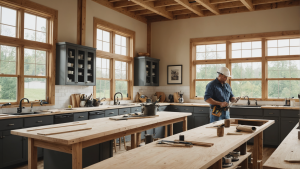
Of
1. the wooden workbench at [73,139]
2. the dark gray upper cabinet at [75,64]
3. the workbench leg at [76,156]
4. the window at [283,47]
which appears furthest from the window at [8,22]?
the window at [283,47]

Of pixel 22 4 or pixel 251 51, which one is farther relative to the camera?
pixel 251 51

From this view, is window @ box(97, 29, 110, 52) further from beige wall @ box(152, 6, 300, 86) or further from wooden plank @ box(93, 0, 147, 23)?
beige wall @ box(152, 6, 300, 86)

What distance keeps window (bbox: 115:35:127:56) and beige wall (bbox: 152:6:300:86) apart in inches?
52.4

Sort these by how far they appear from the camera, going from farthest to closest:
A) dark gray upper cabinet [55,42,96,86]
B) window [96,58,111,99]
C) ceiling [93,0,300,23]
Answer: window [96,58,111,99]
ceiling [93,0,300,23]
dark gray upper cabinet [55,42,96,86]

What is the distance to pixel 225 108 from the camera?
500cm

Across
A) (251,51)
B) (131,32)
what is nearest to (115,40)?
(131,32)

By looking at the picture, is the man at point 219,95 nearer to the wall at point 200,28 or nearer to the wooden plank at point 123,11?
the wall at point 200,28

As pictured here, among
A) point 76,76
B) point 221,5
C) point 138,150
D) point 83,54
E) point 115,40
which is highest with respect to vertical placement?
point 221,5

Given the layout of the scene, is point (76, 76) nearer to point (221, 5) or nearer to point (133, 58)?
point (133, 58)

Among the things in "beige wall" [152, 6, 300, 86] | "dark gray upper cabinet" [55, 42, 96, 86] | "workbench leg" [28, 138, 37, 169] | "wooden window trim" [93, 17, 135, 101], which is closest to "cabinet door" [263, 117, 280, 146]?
"beige wall" [152, 6, 300, 86]

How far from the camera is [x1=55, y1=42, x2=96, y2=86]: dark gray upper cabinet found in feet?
19.1

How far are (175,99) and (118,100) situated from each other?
1.99 m

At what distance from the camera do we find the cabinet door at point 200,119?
7.41 metres

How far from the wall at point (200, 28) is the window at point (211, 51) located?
1.16 ft
